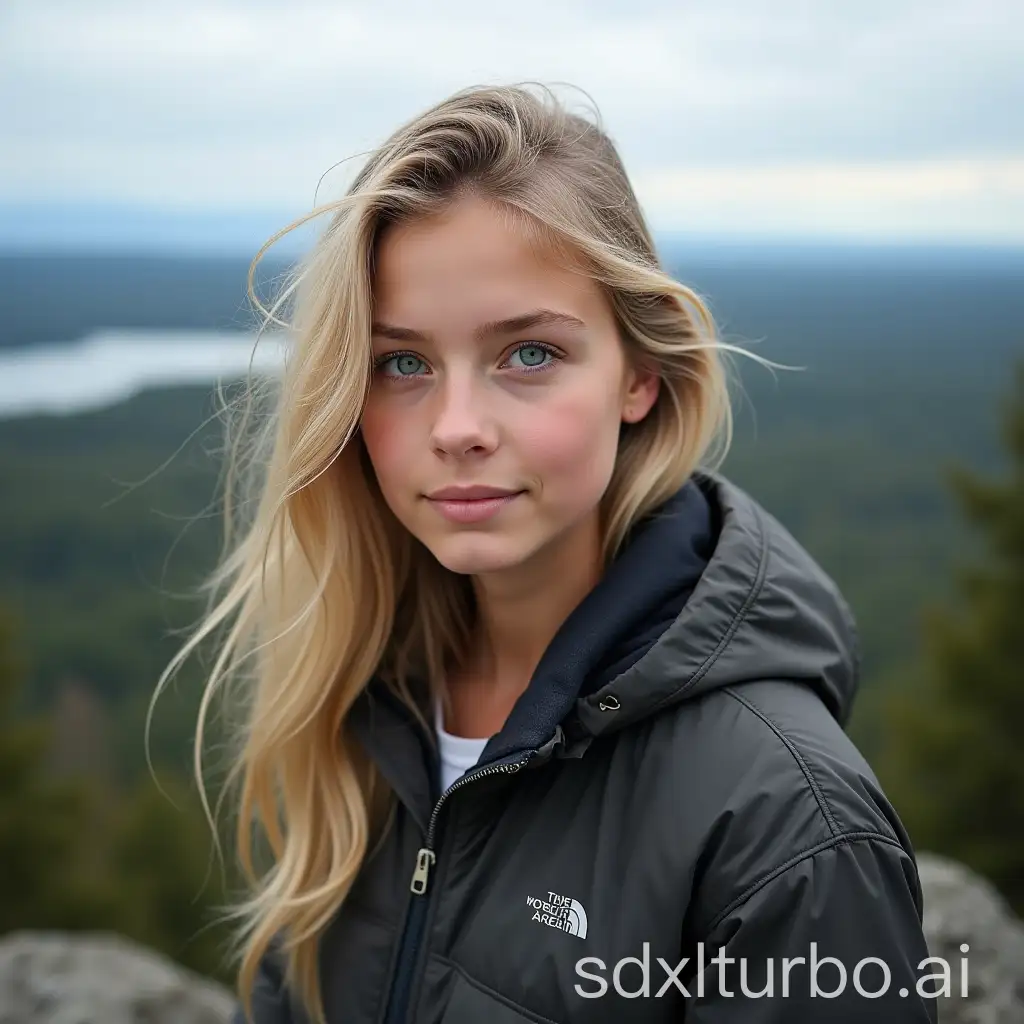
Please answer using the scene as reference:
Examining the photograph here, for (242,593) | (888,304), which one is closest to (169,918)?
(242,593)

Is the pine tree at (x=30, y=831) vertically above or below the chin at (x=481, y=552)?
below

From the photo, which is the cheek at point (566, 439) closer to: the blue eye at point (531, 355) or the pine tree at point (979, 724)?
the blue eye at point (531, 355)

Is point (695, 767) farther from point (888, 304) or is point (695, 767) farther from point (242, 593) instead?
point (888, 304)

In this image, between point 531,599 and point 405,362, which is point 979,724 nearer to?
point 531,599

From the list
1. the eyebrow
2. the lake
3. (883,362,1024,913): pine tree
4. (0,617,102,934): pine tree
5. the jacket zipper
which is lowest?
(0,617,102,934): pine tree

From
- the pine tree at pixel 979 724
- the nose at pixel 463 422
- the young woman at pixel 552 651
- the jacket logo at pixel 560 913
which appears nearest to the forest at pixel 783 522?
the pine tree at pixel 979 724

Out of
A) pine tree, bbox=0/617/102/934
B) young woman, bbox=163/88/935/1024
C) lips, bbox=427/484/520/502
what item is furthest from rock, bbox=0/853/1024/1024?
pine tree, bbox=0/617/102/934

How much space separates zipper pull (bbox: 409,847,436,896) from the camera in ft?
5.84

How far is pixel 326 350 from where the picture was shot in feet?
5.70

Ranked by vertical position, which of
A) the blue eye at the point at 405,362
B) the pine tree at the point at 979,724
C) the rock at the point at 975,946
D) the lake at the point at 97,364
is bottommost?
the pine tree at the point at 979,724

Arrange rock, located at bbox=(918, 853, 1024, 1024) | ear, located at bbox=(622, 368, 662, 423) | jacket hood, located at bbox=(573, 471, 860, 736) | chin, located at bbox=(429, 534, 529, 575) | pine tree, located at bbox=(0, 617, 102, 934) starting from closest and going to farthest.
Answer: jacket hood, located at bbox=(573, 471, 860, 736)
chin, located at bbox=(429, 534, 529, 575)
ear, located at bbox=(622, 368, 662, 423)
rock, located at bbox=(918, 853, 1024, 1024)
pine tree, located at bbox=(0, 617, 102, 934)

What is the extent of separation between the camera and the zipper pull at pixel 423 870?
1780mm

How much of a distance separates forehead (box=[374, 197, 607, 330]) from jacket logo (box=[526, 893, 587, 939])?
2.80 ft

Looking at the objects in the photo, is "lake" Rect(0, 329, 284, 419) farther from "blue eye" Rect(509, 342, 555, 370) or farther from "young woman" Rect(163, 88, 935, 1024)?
"blue eye" Rect(509, 342, 555, 370)
